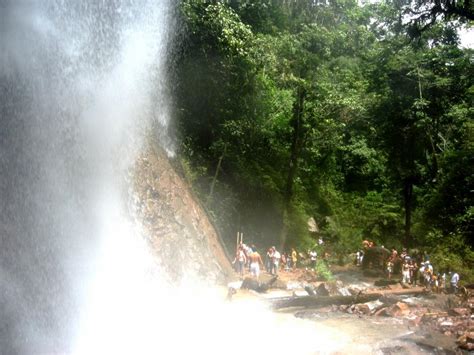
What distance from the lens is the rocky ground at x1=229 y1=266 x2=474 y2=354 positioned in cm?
1200

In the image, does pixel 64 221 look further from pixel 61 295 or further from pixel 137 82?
pixel 137 82

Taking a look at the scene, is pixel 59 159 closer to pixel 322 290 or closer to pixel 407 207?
pixel 322 290

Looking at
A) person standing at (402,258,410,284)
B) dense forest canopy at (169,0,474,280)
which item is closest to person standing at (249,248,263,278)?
dense forest canopy at (169,0,474,280)

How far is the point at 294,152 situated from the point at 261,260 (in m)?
7.43

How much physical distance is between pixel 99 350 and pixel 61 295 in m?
1.77

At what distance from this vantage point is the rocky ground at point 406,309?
1200 cm

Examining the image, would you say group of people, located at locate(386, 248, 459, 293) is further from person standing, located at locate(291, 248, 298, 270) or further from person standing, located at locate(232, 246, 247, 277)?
person standing, located at locate(232, 246, 247, 277)

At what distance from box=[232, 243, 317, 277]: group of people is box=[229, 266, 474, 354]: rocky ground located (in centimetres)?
81

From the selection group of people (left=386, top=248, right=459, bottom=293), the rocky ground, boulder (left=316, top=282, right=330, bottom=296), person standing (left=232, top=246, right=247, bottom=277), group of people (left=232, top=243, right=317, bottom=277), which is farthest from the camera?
person standing (left=232, top=246, right=247, bottom=277)

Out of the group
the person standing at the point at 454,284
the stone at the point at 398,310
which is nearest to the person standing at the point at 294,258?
the person standing at the point at 454,284

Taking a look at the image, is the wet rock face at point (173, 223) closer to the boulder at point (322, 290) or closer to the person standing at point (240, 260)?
the person standing at point (240, 260)

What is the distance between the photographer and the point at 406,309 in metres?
15.4

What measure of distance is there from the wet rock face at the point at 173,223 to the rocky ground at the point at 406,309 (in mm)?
1568

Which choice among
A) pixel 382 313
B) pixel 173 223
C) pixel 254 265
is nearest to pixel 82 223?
pixel 173 223
